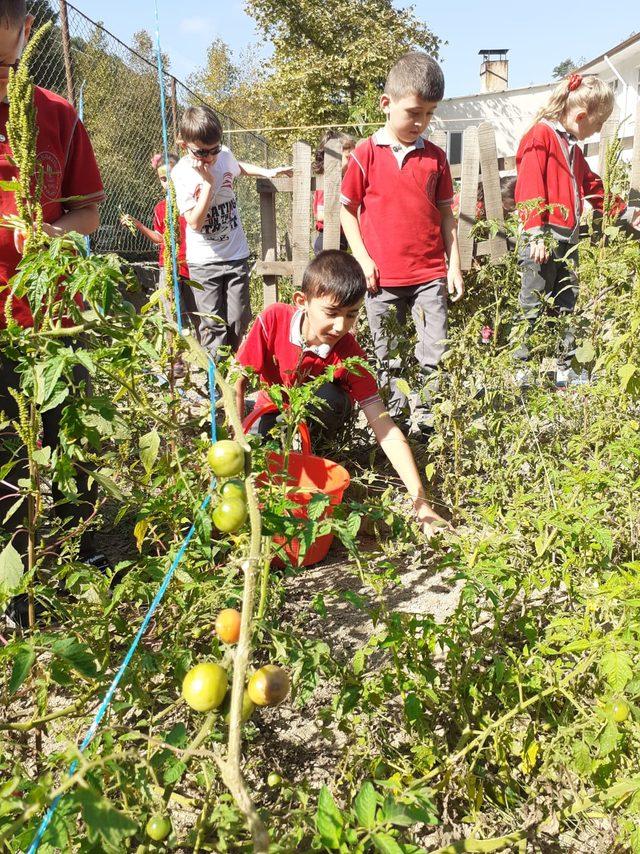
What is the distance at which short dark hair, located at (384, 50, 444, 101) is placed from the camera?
3064 millimetres

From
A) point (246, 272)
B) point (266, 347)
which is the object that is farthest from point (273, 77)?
point (266, 347)

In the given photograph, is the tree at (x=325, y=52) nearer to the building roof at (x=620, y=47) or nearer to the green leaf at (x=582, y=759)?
the building roof at (x=620, y=47)

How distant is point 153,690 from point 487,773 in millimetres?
746

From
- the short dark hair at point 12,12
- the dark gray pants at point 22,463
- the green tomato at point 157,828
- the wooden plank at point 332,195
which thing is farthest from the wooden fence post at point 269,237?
the green tomato at point 157,828

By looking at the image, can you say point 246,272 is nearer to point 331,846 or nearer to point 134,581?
point 134,581

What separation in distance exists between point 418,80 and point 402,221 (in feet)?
1.97

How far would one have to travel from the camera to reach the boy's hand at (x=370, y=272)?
10.5 feet

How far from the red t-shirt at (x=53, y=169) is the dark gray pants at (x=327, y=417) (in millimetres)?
1057

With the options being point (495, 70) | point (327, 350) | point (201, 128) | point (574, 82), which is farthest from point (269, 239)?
point (495, 70)

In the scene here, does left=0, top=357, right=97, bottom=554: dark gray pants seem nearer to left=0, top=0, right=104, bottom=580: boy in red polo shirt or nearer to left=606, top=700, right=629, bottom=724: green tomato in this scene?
left=0, top=0, right=104, bottom=580: boy in red polo shirt

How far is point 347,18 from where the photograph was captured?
16547 mm

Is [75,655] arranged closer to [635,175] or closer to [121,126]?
[635,175]

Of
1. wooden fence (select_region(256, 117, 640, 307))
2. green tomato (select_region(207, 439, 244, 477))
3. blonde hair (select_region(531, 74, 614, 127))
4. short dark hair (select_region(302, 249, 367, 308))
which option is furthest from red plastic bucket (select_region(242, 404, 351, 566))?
blonde hair (select_region(531, 74, 614, 127))

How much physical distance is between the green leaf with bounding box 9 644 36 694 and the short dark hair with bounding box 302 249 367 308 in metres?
1.67
